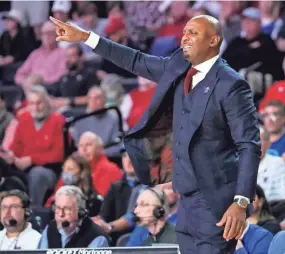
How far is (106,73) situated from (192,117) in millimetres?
6381

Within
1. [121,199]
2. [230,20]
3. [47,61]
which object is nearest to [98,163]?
[121,199]

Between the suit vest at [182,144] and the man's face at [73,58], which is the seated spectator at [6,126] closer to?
the man's face at [73,58]

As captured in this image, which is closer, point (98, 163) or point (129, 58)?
point (129, 58)

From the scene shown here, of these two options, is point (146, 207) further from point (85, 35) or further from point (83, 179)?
point (85, 35)

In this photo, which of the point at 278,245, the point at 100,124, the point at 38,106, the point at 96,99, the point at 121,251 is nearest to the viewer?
the point at 121,251

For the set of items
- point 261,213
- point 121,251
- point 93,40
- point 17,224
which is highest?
point 93,40

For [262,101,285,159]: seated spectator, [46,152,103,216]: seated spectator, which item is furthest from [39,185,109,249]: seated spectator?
[262,101,285,159]: seated spectator

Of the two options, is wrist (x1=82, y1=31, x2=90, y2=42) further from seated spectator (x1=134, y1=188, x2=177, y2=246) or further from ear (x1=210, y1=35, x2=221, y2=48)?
seated spectator (x1=134, y1=188, x2=177, y2=246)

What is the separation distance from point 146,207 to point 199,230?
249 centimetres

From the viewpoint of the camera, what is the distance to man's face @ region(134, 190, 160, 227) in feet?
22.1

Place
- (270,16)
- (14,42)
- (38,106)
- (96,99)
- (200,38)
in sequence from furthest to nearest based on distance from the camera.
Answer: (14,42) < (270,16) < (96,99) < (38,106) < (200,38)

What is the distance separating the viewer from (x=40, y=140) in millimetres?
9219

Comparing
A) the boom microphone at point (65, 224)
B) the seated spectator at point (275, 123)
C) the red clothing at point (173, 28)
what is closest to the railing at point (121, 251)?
the boom microphone at point (65, 224)

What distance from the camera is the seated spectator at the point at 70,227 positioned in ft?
21.9
